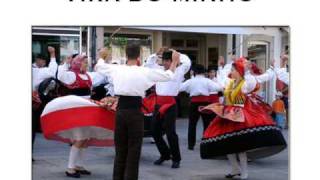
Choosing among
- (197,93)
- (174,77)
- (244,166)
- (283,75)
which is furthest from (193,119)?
(283,75)

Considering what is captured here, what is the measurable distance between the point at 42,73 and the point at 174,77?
765mm

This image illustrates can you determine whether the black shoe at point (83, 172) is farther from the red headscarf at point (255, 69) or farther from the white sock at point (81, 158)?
the red headscarf at point (255, 69)

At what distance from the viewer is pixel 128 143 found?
314 cm

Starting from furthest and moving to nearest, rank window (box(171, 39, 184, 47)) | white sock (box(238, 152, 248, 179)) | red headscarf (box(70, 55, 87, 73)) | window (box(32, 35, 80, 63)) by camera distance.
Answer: white sock (box(238, 152, 248, 179))
red headscarf (box(70, 55, 87, 73))
window (box(171, 39, 184, 47))
window (box(32, 35, 80, 63))

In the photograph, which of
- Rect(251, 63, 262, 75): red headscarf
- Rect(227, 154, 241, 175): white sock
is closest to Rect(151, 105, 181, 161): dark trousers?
Rect(227, 154, 241, 175): white sock

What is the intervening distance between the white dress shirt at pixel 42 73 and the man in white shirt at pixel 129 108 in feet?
0.85

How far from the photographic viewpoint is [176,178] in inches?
120

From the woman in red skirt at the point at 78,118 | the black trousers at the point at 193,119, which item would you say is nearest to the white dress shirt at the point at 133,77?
the woman in red skirt at the point at 78,118

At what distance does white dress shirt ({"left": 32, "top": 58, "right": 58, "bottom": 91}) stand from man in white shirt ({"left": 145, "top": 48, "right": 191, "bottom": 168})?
0.52m

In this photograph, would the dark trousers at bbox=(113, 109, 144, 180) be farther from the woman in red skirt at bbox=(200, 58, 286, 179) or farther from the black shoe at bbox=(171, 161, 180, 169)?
the woman in red skirt at bbox=(200, 58, 286, 179)

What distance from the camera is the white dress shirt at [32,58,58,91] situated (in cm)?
263

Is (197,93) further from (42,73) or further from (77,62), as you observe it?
(42,73)
